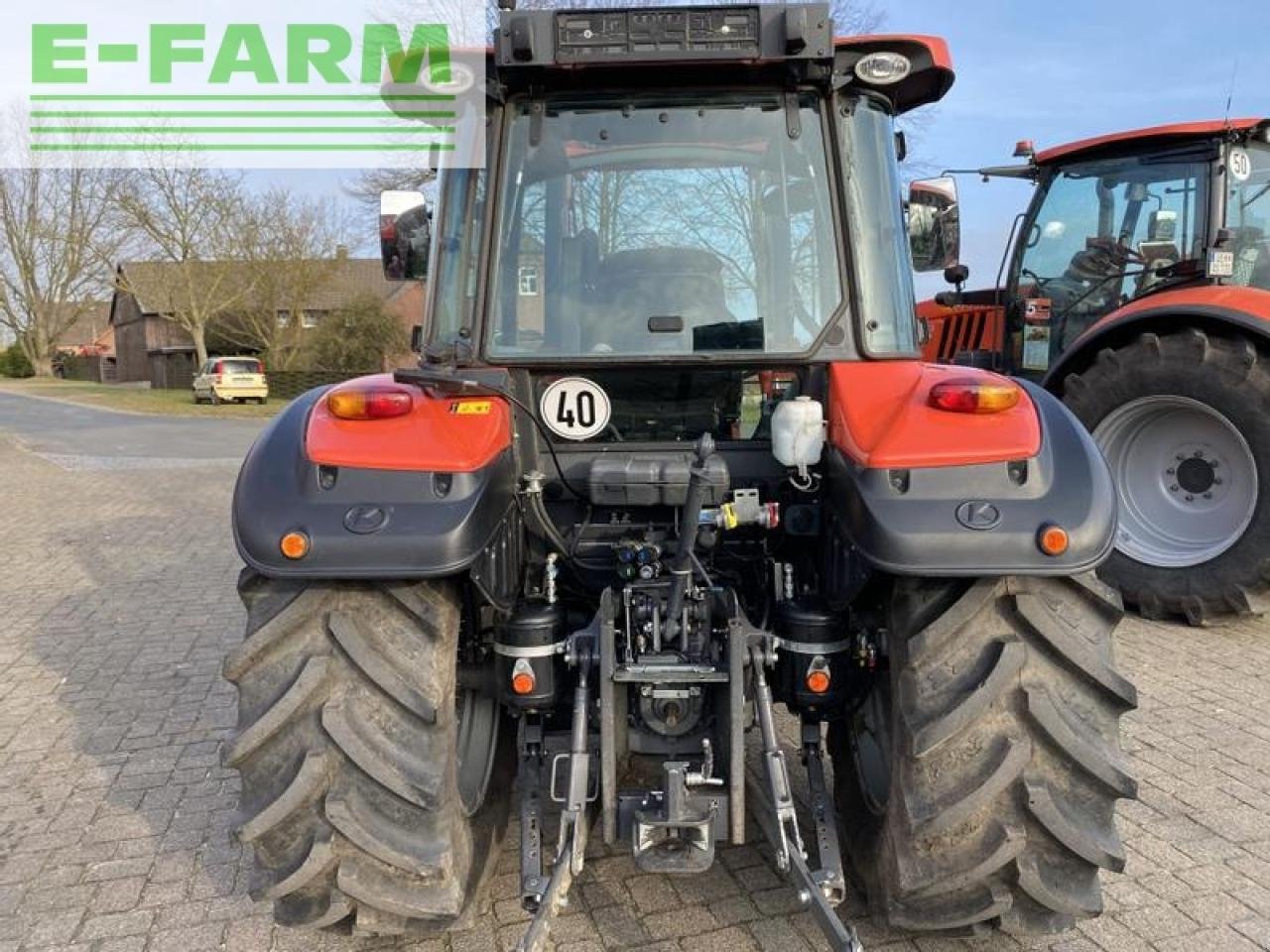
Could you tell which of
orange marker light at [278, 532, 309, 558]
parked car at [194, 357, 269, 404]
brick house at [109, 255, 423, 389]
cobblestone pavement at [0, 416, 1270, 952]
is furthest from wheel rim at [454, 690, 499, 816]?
parked car at [194, 357, 269, 404]

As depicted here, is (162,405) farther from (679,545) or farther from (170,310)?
(679,545)

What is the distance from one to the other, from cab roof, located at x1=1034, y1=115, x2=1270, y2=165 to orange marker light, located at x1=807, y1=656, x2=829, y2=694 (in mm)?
5182

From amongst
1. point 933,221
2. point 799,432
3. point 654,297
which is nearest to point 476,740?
point 799,432

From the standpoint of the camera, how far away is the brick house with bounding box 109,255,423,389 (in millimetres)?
34375

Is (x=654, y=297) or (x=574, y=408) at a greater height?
(x=654, y=297)

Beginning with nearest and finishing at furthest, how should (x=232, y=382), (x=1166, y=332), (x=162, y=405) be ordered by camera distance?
(x=1166, y=332) → (x=162, y=405) → (x=232, y=382)

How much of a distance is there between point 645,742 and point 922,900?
29.9 inches

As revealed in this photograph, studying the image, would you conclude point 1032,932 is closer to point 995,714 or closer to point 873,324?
point 995,714

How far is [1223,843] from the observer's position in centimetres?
312

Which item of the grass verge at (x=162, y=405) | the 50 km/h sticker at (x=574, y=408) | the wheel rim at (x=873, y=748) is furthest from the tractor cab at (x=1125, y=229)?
the grass verge at (x=162, y=405)

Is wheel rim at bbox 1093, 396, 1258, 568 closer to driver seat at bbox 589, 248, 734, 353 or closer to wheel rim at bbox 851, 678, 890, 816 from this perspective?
wheel rim at bbox 851, 678, 890, 816

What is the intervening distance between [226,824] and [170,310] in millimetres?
36812

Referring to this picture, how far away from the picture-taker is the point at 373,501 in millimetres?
2285

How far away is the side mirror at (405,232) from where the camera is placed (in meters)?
3.29
